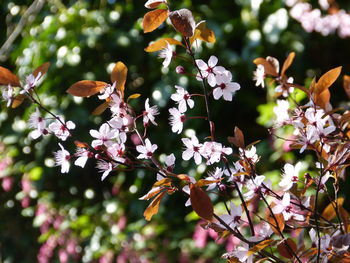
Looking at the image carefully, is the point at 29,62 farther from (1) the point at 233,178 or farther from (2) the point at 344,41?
(1) the point at 233,178

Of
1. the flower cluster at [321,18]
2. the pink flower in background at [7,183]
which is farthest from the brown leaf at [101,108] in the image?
the pink flower in background at [7,183]

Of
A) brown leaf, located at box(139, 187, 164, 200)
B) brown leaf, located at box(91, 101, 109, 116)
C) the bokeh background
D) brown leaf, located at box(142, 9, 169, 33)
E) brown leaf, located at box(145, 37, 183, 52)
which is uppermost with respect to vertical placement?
brown leaf, located at box(142, 9, 169, 33)

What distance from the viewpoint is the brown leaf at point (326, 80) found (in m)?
0.73

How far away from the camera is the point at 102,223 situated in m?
2.26

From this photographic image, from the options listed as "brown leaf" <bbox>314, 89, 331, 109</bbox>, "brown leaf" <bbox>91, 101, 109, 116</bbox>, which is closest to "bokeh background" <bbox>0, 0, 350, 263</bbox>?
"brown leaf" <bbox>314, 89, 331, 109</bbox>

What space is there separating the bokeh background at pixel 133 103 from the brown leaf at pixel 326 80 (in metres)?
1.04

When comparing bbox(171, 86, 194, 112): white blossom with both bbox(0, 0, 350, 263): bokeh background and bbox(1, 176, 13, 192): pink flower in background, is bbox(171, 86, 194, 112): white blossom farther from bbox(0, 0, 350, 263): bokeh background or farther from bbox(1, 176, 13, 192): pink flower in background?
bbox(1, 176, 13, 192): pink flower in background

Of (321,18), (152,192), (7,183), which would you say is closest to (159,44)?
(152,192)

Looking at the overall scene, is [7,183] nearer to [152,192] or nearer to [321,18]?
[321,18]

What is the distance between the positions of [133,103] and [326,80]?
132 centimetres

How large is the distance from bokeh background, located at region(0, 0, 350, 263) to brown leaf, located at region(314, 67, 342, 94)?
1039 mm

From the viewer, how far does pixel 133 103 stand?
2016mm

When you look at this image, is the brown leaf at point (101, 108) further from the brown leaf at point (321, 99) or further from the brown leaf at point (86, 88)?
the brown leaf at point (321, 99)

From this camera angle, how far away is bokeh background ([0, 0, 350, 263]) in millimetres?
2006
